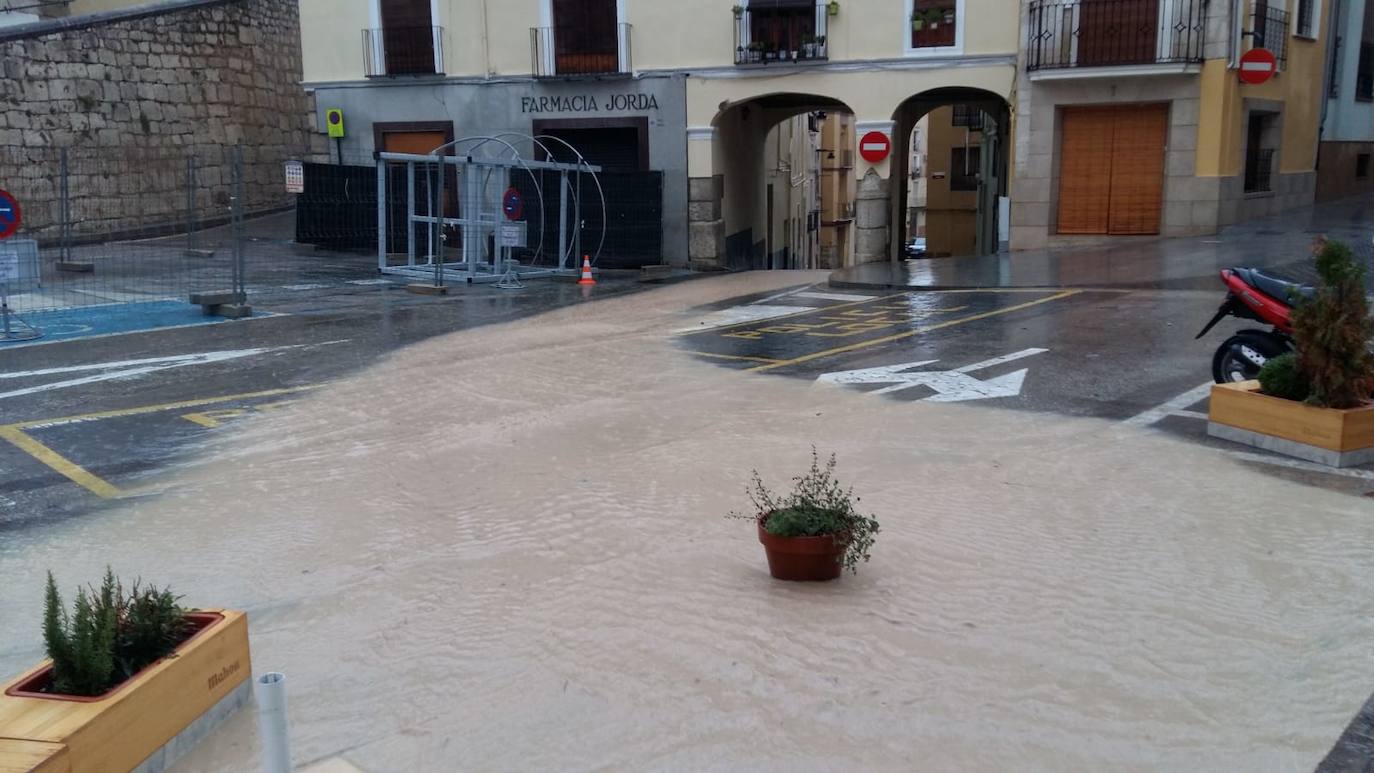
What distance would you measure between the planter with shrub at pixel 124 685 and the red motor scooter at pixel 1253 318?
7086 millimetres

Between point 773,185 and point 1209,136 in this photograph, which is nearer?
point 1209,136

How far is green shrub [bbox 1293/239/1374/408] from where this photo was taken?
6793 mm

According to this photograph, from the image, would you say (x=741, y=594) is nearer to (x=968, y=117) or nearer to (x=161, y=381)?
(x=161, y=381)

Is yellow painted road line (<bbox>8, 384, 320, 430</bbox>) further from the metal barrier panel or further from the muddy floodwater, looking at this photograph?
the metal barrier panel

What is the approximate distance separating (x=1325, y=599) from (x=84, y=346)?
11660 mm

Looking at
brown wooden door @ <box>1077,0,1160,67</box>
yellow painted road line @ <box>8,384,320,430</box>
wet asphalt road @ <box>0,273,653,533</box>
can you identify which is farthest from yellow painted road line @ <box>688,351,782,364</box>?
brown wooden door @ <box>1077,0,1160,67</box>

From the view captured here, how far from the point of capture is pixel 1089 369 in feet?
32.4

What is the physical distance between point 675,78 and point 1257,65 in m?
10.3

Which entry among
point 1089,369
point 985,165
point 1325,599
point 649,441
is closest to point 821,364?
point 1089,369

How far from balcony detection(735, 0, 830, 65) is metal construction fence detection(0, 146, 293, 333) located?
9.41 m

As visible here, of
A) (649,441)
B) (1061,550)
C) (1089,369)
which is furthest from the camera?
Answer: (1089,369)

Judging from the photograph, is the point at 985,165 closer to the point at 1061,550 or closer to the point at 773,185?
the point at 773,185

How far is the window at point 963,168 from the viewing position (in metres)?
38.5

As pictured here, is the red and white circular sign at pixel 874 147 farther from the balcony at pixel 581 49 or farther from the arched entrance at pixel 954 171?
the balcony at pixel 581 49
